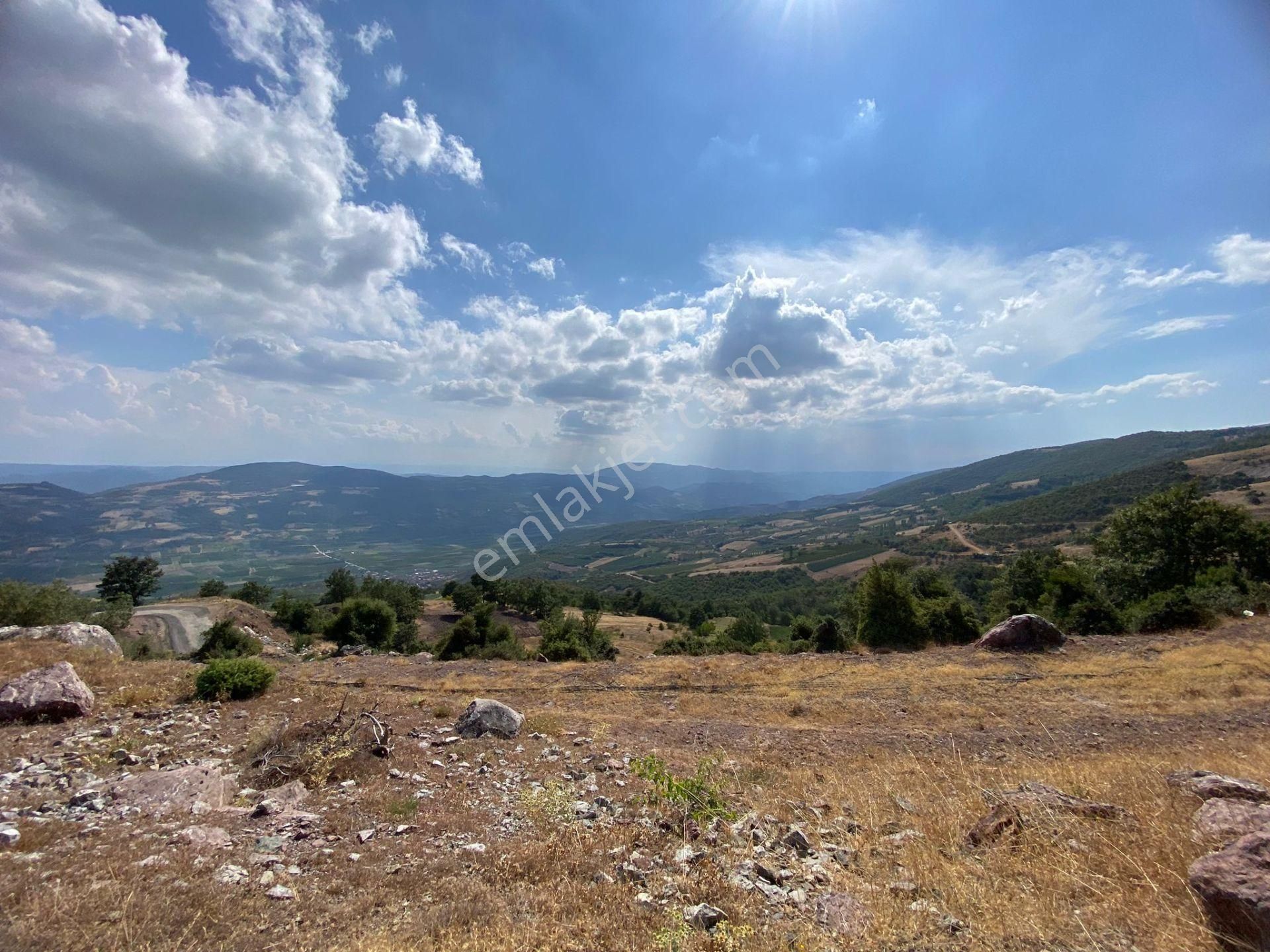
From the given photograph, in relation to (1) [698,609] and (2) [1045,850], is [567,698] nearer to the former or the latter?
(2) [1045,850]

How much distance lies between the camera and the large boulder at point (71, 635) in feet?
45.1

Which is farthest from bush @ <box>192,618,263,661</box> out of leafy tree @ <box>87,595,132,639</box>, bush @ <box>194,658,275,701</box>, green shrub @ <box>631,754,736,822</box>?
green shrub @ <box>631,754,736,822</box>

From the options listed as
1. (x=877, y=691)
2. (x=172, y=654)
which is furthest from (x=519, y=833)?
(x=172, y=654)

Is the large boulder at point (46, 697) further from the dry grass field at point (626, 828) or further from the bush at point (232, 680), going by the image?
the bush at point (232, 680)

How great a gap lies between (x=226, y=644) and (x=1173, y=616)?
122 ft

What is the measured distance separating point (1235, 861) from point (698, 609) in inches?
2638

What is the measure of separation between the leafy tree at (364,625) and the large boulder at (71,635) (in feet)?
44.7

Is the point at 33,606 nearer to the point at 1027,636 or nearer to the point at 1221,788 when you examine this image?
the point at 1221,788

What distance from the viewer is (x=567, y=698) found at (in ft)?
42.8

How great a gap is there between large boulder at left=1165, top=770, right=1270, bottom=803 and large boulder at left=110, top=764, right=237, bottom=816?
422 inches

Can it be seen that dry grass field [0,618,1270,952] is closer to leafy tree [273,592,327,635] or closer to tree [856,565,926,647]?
tree [856,565,926,647]

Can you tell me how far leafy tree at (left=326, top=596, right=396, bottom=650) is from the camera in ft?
93.0

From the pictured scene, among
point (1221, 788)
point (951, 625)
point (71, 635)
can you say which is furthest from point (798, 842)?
point (71, 635)

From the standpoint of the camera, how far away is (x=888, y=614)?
20.5 meters
